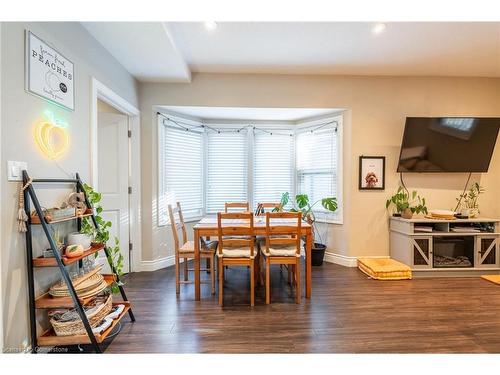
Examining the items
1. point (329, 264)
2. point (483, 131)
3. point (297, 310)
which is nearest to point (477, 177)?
point (483, 131)

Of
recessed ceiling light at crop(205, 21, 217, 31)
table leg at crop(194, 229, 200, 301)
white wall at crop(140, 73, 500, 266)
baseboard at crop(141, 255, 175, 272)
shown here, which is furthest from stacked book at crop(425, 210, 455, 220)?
baseboard at crop(141, 255, 175, 272)

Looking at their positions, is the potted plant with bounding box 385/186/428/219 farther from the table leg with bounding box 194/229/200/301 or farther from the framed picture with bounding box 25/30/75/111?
the framed picture with bounding box 25/30/75/111

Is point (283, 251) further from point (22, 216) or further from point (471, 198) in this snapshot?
point (471, 198)

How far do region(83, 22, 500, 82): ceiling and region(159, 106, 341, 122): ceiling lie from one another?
1.60 feet

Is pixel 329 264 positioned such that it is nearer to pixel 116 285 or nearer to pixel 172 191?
pixel 172 191

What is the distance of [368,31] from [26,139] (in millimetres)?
3193

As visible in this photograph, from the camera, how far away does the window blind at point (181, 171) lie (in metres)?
3.69

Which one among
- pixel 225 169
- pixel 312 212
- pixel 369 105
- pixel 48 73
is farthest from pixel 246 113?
pixel 48 73

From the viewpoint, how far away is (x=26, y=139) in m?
1.62

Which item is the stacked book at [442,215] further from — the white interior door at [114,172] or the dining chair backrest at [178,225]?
the white interior door at [114,172]

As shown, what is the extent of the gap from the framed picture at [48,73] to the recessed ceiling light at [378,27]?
114 inches

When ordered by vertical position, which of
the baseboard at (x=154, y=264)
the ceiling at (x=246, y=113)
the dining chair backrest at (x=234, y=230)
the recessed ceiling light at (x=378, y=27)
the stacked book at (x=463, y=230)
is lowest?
the baseboard at (x=154, y=264)

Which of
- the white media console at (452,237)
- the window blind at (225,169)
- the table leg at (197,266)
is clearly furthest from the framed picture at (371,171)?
the table leg at (197,266)

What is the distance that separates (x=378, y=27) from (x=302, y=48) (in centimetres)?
80
